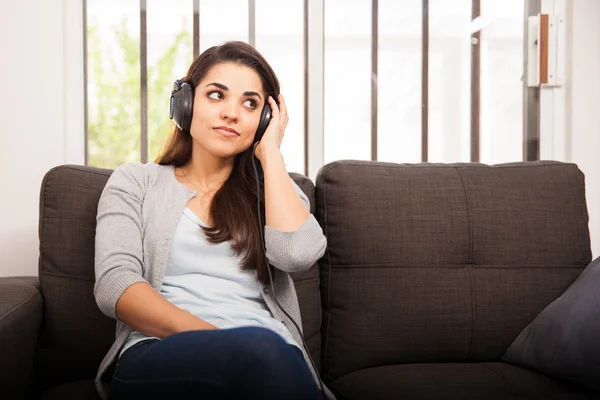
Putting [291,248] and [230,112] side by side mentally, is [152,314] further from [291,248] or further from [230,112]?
[230,112]

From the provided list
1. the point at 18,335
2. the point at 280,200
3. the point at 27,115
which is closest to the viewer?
the point at 18,335

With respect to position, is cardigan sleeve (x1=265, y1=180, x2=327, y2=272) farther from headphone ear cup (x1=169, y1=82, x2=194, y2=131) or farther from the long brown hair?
headphone ear cup (x1=169, y1=82, x2=194, y2=131)

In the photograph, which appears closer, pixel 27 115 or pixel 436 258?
pixel 436 258

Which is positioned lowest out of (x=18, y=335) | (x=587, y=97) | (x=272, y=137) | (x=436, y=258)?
(x=18, y=335)

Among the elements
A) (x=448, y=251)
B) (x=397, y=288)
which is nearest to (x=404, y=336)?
(x=397, y=288)

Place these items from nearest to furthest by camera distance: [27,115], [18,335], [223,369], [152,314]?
[223,369], [152,314], [18,335], [27,115]

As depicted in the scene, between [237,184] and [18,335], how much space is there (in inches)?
22.7

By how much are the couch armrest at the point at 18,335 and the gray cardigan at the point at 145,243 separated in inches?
6.9

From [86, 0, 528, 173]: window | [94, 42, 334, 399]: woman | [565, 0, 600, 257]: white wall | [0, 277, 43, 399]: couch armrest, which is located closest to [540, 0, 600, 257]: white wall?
[565, 0, 600, 257]: white wall

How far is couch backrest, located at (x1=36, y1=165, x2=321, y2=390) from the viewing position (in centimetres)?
153

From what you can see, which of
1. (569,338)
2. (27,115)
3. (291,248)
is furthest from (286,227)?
(27,115)

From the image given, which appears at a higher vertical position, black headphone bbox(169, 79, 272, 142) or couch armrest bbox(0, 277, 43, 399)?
black headphone bbox(169, 79, 272, 142)

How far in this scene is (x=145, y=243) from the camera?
143cm

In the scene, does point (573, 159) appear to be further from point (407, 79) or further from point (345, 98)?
point (345, 98)
